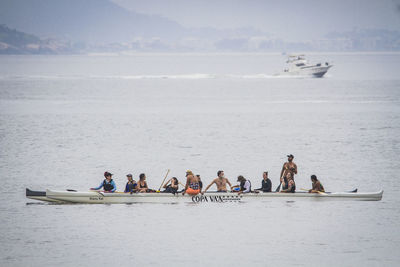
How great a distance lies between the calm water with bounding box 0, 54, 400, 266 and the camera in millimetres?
26500

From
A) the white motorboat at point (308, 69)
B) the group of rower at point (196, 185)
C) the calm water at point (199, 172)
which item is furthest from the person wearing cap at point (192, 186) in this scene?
the white motorboat at point (308, 69)

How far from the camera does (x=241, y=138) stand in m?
61.4

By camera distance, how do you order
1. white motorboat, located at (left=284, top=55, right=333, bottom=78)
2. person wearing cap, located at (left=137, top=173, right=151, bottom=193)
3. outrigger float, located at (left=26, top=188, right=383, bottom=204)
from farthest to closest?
white motorboat, located at (left=284, top=55, right=333, bottom=78)
outrigger float, located at (left=26, top=188, right=383, bottom=204)
person wearing cap, located at (left=137, top=173, right=151, bottom=193)

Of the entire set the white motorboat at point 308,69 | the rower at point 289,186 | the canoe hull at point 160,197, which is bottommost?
the canoe hull at point 160,197

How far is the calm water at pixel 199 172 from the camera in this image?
1043 inches

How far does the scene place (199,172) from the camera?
145 feet

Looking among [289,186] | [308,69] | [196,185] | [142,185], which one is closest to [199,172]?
[196,185]

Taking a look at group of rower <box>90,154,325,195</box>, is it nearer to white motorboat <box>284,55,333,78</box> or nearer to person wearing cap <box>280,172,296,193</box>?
person wearing cap <box>280,172,296,193</box>

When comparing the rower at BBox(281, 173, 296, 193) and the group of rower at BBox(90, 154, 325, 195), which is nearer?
the group of rower at BBox(90, 154, 325, 195)

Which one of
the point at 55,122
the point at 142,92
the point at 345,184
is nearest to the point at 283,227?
the point at 345,184

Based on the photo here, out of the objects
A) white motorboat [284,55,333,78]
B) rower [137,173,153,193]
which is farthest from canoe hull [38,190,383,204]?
white motorboat [284,55,333,78]

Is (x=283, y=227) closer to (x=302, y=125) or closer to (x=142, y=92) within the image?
(x=302, y=125)

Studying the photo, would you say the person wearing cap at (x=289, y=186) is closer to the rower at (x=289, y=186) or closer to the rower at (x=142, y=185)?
the rower at (x=289, y=186)

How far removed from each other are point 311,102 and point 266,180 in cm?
6985
